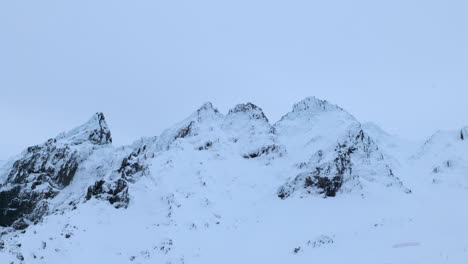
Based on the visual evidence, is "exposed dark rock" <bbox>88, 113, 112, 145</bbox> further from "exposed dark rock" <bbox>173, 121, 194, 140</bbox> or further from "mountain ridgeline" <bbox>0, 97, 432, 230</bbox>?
"exposed dark rock" <bbox>173, 121, 194, 140</bbox>

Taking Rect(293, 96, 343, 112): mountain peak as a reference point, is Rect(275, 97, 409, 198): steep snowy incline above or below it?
below

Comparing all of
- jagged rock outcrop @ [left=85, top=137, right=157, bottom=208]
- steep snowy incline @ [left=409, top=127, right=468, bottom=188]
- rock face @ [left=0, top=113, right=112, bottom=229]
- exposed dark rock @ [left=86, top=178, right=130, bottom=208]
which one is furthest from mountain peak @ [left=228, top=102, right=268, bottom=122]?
exposed dark rock @ [left=86, top=178, right=130, bottom=208]

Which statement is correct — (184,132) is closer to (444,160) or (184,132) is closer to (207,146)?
(207,146)

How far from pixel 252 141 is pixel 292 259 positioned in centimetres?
3155

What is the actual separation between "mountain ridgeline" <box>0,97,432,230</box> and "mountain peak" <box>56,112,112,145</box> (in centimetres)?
12

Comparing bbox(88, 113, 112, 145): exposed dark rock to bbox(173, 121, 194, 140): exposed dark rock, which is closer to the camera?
bbox(88, 113, 112, 145): exposed dark rock

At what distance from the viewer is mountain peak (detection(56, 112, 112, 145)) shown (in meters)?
58.4

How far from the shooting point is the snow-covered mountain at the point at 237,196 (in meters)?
30.8

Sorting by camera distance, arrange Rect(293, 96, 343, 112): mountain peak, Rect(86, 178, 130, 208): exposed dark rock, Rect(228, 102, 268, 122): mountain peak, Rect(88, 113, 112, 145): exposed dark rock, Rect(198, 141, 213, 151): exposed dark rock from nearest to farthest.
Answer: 1. Rect(86, 178, 130, 208): exposed dark rock
2. Rect(198, 141, 213, 151): exposed dark rock
3. Rect(88, 113, 112, 145): exposed dark rock
4. Rect(228, 102, 268, 122): mountain peak
5. Rect(293, 96, 343, 112): mountain peak

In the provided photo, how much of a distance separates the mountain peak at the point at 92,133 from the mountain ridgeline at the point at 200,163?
122 millimetres

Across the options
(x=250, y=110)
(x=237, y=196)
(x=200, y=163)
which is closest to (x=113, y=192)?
(x=237, y=196)

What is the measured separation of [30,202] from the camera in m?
48.9

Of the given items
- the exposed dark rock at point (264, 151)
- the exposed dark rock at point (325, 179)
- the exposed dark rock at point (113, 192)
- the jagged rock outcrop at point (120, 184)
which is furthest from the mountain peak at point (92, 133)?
the exposed dark rock at point (325, 179)

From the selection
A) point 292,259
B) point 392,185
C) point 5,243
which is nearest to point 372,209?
point 392,185
